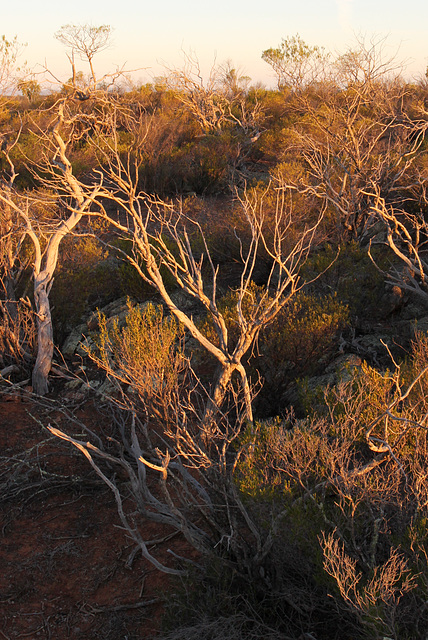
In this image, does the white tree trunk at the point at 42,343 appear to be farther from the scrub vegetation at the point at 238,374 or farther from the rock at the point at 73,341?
the rock at the point at 73,341

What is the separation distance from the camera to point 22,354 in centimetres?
636

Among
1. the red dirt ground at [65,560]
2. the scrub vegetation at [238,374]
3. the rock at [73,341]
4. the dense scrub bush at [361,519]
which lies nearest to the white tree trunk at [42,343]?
the scrub vegetation at [238,374]

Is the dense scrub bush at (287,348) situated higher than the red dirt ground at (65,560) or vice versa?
the dense scrub bush at (287,348)

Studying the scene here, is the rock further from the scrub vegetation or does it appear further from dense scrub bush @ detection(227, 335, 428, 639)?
dense scrub bush @ detection(227, 335, 428, 639)

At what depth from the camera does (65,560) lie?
3.79 m

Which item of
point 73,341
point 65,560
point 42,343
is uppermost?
point 42,343

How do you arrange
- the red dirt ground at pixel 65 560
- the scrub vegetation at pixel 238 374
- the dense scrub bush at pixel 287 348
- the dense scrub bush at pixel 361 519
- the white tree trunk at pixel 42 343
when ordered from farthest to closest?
the white tree trunk at pixel 42 343 → the dense scrub bush at pixel 287 348 → the red dirt ground at pixel 65 560 → the scrub vegetation at pixel 238 374 → the dense scrub bush at pixel 361 519

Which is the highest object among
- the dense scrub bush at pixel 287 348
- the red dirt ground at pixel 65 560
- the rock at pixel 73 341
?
the dense scrub bush at pixel 287 348

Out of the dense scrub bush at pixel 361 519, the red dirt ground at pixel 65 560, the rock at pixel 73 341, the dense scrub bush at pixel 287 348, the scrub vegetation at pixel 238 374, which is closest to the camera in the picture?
the dense scrub bush at pixel 361 519

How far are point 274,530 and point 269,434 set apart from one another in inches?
28.9

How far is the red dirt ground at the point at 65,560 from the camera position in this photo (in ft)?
10.6

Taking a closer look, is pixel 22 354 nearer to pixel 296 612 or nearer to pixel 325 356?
pixel 325 356

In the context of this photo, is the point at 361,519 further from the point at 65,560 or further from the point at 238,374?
the point at 238,374

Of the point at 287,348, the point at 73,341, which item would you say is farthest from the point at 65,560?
the point at 73,341
